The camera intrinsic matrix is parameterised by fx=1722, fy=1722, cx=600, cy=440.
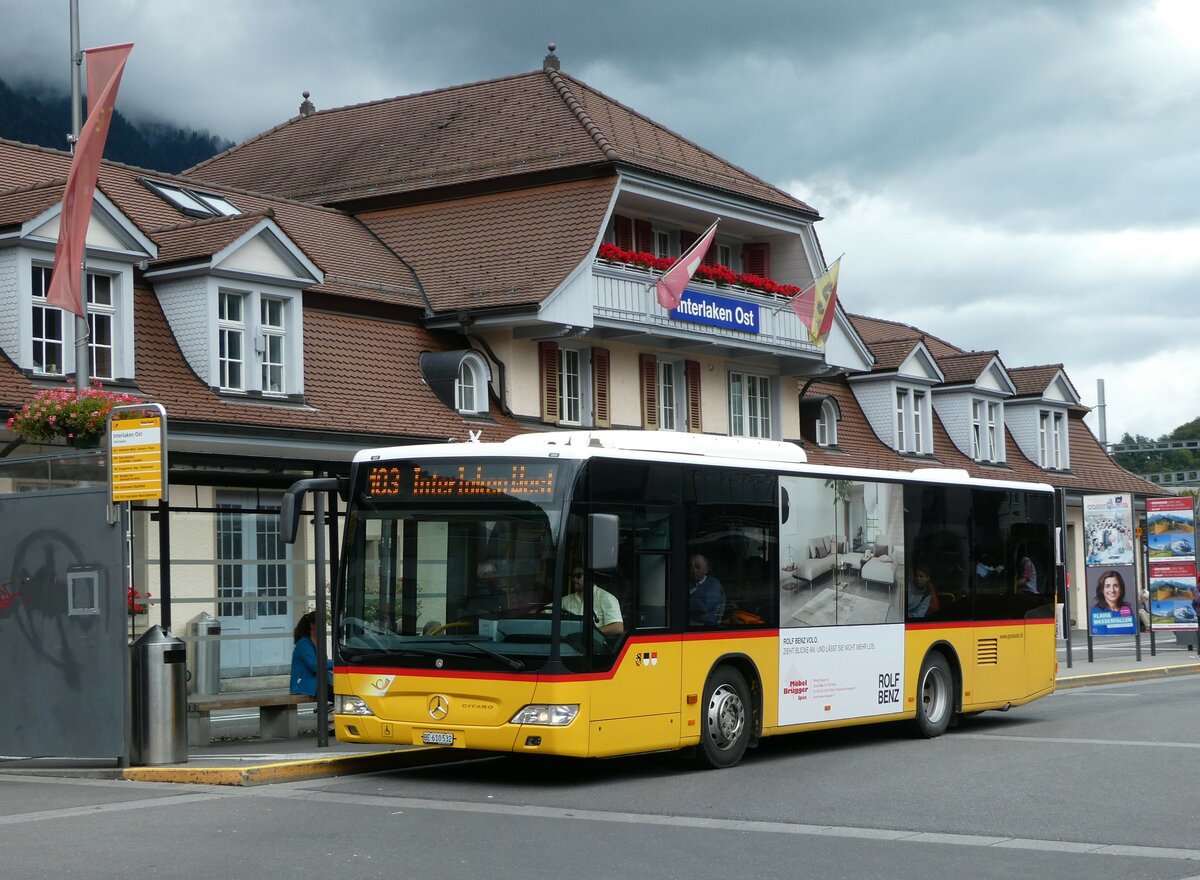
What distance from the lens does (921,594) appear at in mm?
18172

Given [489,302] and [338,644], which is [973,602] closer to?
[338,644]

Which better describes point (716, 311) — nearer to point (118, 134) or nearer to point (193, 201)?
point (193, 201)

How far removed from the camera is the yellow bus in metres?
13.6

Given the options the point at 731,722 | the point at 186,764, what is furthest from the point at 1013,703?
the point at 186,764

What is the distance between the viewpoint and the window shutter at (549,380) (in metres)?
33.1

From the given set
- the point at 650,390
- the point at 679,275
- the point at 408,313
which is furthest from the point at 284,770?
the point at 650,390

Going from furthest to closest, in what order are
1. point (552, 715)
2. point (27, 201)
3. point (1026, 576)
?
point (27, 201)
point (1026, 576)
point (552, 715)

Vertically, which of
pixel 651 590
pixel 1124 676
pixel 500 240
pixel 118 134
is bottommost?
pixel 1124 676

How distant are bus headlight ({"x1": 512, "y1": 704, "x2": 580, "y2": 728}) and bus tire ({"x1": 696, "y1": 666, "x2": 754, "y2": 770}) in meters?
1.76

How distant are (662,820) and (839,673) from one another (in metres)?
5.24

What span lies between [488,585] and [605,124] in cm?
2377

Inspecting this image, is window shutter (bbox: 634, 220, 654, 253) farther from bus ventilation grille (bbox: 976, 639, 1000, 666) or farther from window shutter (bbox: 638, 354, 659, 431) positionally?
bus ventilation grille (bbox: 976, 639, 1000, 666)

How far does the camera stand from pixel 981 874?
31.3ft

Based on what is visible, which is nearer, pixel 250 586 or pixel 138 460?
pixel 138 460
